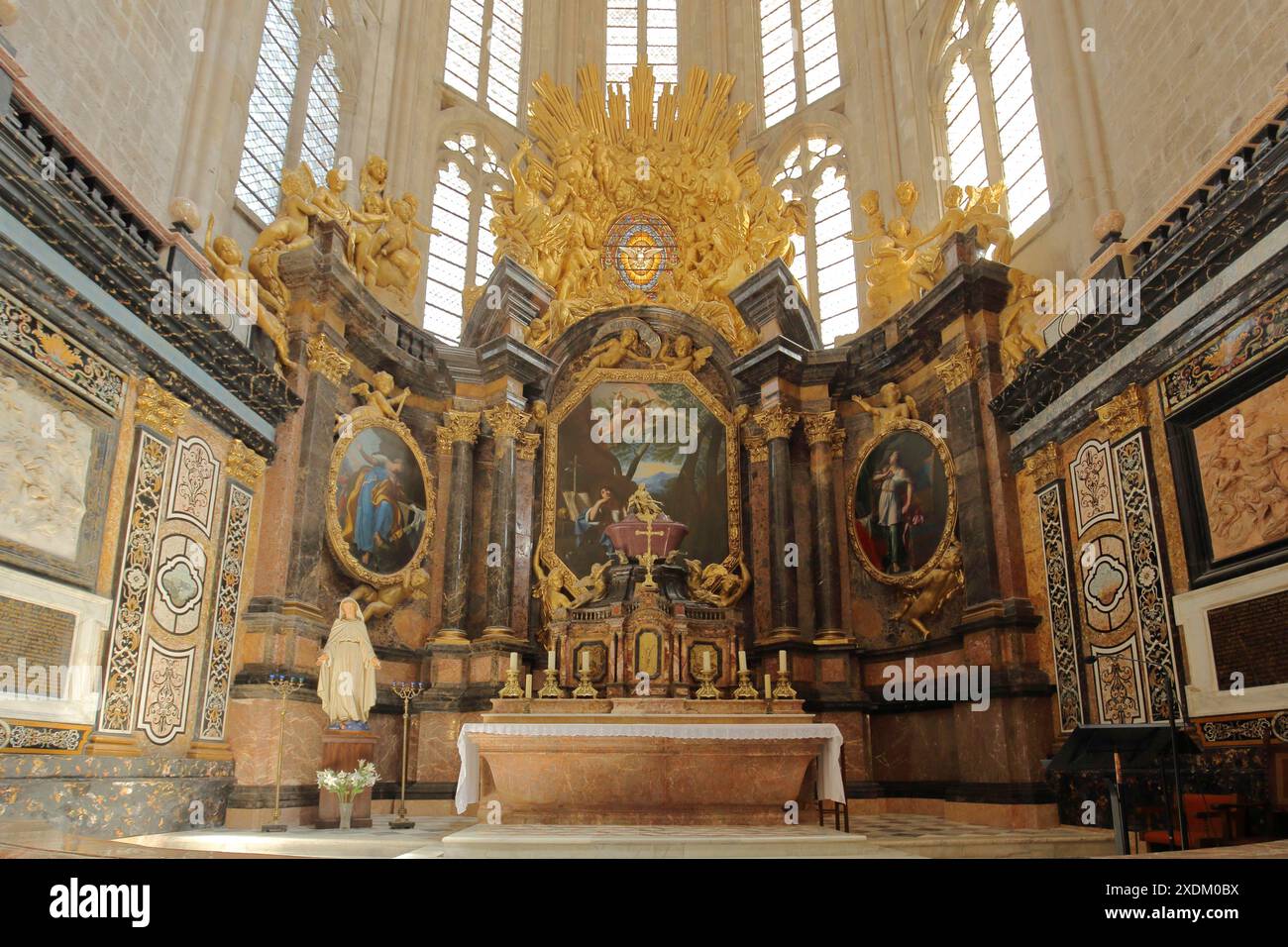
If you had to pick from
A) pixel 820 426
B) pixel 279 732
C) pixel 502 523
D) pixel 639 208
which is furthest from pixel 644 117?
pixel 279 732

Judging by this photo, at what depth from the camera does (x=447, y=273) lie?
17.6 metres

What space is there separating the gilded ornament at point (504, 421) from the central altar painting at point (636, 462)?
2.88 feet

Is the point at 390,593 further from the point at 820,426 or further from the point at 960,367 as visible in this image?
the point at 960,367

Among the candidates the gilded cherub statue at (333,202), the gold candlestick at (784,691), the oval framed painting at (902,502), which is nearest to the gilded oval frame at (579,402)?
the oval framed painting at (902,502)

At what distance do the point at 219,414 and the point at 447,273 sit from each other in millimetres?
8331

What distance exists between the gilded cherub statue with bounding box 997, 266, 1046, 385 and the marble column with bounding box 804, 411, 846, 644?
110 inches

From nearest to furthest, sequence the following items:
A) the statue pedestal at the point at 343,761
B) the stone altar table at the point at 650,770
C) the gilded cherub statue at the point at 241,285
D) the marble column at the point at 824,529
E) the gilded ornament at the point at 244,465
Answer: the stone altar table at the point at 650,770
the statue pedestal at the point at 343,761
the gilded ornament at the point at 244,465
the gilded cherub statue at the point at 241,285
the marble column at the point at 824,529

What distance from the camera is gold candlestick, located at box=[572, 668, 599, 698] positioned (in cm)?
1135

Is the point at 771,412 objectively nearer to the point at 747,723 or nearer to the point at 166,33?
the point at 747,723

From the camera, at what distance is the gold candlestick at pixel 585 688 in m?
11.4

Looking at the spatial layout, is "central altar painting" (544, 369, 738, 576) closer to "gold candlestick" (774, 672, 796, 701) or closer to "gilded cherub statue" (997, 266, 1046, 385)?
"gold candlestick" (774, 672, 796, 701)

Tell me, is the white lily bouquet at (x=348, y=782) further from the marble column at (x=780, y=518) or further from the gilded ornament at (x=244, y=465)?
the marble column at (x=780, y=518)

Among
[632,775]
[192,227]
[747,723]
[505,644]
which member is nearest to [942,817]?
[747,723]

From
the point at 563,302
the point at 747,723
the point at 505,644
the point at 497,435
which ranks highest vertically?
A: the point at 563,302
